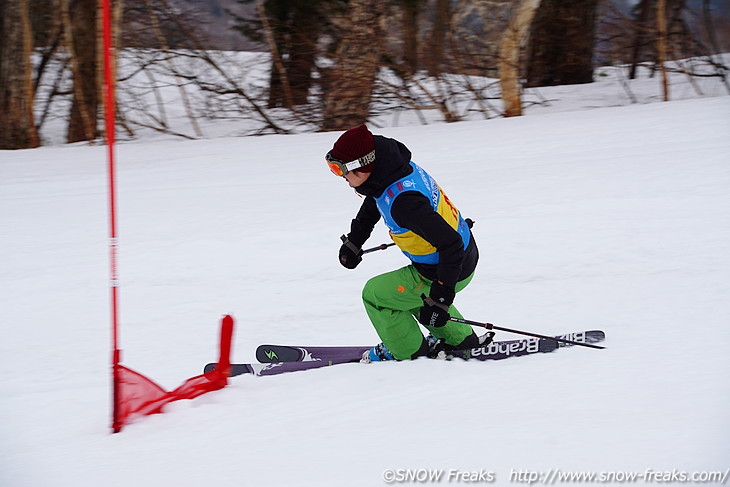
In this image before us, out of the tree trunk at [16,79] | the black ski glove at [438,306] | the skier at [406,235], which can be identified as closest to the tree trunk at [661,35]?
the skier at [406,235]

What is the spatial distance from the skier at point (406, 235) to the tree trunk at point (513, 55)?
7026 mm

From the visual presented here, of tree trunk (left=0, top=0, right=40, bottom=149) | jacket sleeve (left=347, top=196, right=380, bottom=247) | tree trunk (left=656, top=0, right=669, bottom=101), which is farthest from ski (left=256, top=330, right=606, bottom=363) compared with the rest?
tree trunk (left=0, top=0, right=40, bottom=149)

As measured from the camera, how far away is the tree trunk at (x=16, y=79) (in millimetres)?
10094

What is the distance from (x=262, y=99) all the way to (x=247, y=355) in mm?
7491

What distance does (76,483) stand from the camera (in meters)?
2.60

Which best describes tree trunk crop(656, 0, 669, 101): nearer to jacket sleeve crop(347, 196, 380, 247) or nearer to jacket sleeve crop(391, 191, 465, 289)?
jacket sleeve crop(347, 196, 380, 247)

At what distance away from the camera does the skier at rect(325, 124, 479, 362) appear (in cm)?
338

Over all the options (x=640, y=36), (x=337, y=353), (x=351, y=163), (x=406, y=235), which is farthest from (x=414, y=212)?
(x=640, y=36)

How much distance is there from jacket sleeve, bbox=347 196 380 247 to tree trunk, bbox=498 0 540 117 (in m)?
6.99

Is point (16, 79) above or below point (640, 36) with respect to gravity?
below

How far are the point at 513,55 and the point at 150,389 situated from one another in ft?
27.5

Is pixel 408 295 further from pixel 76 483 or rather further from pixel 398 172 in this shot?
pixel 76 483

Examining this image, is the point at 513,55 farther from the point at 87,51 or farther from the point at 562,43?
the point at 87,51

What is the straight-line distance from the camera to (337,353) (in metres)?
4.38
